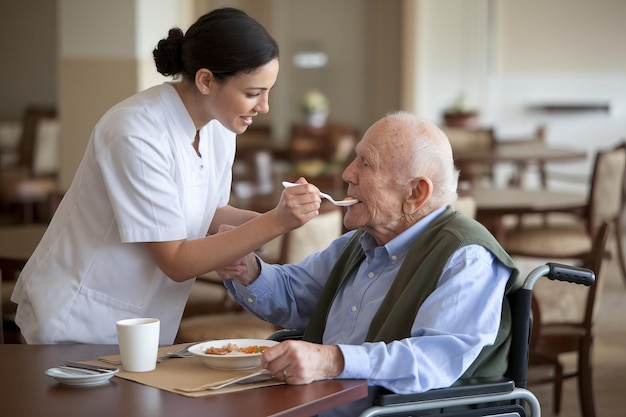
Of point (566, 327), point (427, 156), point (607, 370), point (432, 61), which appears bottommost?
point (607, 370)

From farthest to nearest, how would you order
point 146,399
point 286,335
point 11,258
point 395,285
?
point 11,258, point 286,335, point 395,285, point 146,399

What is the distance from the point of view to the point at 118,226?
6.76 ft

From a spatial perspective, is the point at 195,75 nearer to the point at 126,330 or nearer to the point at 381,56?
the point at 126,330

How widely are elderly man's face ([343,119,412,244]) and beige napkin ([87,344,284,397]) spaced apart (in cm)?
48

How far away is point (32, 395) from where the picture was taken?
1643mm

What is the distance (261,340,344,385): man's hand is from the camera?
1715 mm

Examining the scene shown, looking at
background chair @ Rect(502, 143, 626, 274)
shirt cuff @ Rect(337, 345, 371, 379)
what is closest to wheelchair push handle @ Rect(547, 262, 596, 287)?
shirt cuff @ Rect(337, 345, 371, 379)

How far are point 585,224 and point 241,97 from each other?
3827 millimetres

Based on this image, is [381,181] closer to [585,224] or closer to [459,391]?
[459,391]

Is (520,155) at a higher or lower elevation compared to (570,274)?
lower

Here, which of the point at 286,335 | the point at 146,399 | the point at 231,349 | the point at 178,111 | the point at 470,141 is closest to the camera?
the point at 146,399

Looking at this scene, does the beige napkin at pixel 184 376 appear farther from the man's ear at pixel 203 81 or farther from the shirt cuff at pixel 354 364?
the man's ear at pixel 203 81

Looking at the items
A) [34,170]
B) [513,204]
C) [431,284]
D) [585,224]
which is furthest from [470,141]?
[431,284]

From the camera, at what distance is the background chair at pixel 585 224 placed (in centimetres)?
523
